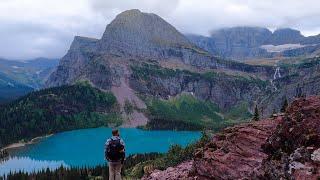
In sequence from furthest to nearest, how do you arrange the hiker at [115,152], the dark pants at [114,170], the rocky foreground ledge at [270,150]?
1. the rocky foreground ledge at [270,150]
2. the dark pants at [114,170]
3. the hiker at [115,152]

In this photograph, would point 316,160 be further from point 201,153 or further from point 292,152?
point 201,153

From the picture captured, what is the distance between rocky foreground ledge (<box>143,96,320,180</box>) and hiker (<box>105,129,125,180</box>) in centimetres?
1139

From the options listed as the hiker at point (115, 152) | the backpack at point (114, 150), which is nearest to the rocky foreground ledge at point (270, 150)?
the hiker at point (115, 152)

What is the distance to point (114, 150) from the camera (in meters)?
36.4

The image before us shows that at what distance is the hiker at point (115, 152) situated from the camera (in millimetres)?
36156

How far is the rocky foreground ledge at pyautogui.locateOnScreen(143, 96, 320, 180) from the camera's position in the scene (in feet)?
122

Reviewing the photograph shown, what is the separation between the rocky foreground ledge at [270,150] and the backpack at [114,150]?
11568 mm

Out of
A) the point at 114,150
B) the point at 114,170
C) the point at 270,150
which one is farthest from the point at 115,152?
the point at 270,150

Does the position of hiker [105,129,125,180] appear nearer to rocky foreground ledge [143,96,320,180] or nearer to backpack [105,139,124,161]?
backpack [105,139,124,161]

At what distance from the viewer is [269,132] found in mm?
46250

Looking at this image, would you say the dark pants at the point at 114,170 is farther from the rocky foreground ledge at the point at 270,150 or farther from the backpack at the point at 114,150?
the rocky foreground ledge at the point at 270,150

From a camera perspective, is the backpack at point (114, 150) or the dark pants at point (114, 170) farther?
the dark pants at point (114, 170)

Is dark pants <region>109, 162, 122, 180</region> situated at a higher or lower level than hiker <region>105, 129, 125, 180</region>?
lower

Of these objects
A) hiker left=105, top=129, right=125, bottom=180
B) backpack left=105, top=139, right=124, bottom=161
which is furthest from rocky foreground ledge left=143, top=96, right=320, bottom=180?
backpack left=105, top=139, right=124, bottom=161
